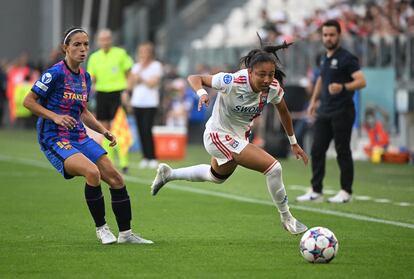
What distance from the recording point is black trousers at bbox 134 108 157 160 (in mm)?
20219

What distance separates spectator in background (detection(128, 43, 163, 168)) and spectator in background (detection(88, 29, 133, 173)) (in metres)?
1.38

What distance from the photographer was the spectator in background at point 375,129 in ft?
73.4

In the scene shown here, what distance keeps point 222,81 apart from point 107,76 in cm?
→ 857

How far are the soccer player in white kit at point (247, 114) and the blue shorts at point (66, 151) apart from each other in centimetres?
105

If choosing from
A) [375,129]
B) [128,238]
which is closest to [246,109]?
[128,238]

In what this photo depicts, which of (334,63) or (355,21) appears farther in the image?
(355,21)

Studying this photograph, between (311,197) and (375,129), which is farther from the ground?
(311,197)

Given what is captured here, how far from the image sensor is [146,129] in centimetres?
2019

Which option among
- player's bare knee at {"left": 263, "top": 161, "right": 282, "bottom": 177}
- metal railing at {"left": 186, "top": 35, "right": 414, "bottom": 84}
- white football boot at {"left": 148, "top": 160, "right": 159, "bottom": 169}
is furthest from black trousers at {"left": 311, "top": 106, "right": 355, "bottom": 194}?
metal railing at {"left": 186, "top": 35, "right": 414, "bottom": 84}

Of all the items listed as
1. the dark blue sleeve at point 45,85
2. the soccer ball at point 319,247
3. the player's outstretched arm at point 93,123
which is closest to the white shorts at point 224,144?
the player's outstretched arm at point 93,123

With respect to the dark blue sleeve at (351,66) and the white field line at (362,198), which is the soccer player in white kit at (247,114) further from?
the white field line at (362,198)

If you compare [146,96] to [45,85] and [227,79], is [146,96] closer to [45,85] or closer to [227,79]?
[227,79]

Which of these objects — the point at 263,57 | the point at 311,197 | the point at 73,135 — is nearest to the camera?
the point at 73,135

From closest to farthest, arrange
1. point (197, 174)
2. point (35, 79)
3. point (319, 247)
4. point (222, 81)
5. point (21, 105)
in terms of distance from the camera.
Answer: point (319, 247) < point (222, 81) < point (197, 174) < point (21, 105) < point (35, 79)
